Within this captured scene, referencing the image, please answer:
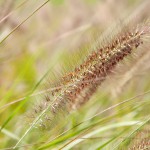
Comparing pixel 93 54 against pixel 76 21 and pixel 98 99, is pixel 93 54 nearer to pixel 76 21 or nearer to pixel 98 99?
pixel 98 99

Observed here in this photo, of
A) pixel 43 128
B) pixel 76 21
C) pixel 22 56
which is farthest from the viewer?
pixel 76 21

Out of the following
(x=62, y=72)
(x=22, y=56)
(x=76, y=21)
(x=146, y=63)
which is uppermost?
(x=76, y=21)

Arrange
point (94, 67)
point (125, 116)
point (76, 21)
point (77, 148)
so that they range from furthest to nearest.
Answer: point (76, 21) < point (125, 116) < point (77, 148) < point (94, 67)

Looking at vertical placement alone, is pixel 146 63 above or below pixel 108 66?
above

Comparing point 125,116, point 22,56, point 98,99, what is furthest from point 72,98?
point 22,56

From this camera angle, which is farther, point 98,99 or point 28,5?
point 98,99

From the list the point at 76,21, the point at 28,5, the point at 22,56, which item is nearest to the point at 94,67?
the point at 28,5

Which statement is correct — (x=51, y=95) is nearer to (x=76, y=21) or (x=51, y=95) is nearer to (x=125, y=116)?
(x=125, y=116)
